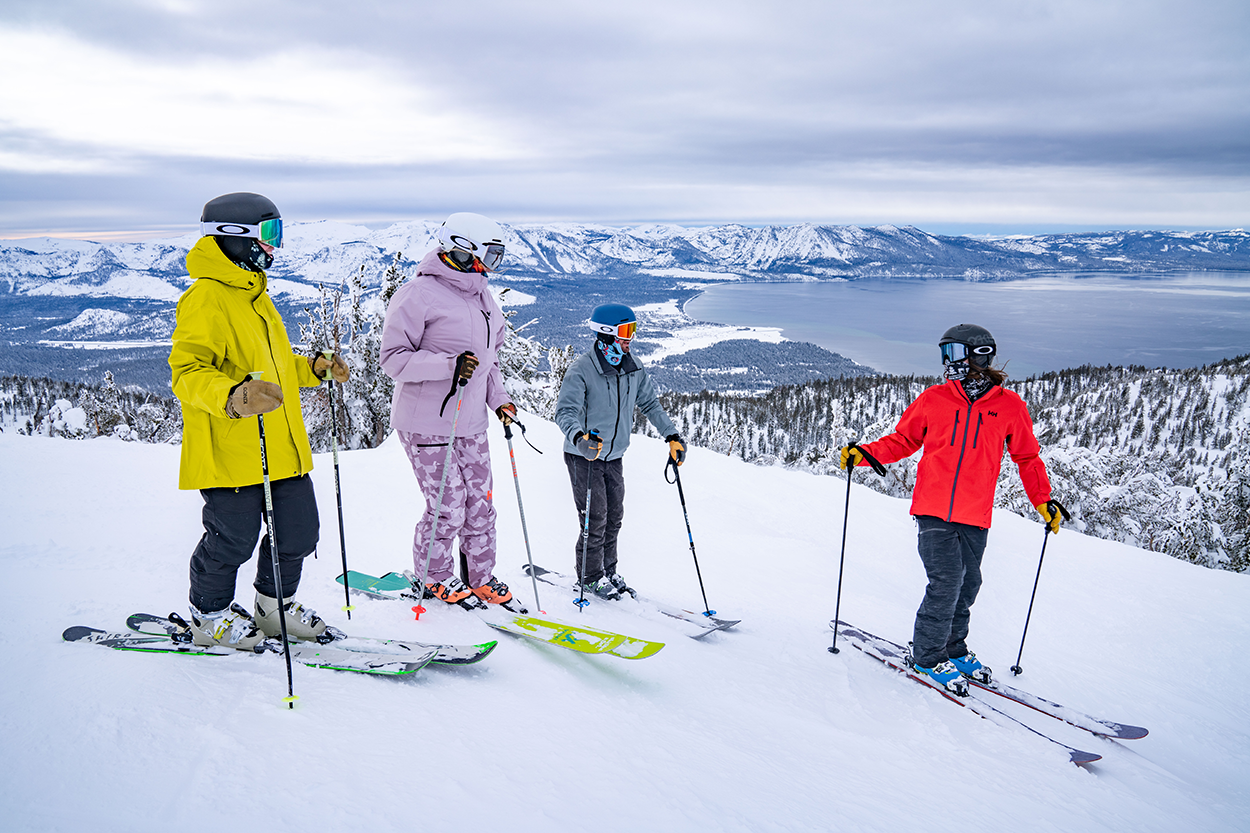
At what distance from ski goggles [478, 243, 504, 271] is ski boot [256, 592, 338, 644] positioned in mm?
2293

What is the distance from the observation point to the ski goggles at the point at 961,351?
3.83 metres

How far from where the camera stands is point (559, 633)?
12.5 ft

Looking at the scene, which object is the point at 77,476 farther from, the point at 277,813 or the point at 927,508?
the point at 927,508

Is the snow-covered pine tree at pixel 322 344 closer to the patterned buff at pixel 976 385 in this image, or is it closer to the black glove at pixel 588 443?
the black glove at pixel 588 443

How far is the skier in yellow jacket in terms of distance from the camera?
8.74ft

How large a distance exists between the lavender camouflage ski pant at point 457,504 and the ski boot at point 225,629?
1.15 metres

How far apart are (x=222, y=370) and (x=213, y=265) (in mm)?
481

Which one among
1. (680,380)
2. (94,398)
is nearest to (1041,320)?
(680,380)

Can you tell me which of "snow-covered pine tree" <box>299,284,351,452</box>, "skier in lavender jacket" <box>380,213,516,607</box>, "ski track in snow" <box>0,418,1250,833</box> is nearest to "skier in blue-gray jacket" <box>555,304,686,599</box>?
"skier in lavender jacket" <box>380,213,516,607</box>

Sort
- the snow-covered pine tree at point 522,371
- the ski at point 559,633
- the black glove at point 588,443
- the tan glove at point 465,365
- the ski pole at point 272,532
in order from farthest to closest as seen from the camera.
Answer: the snow-covered pine tree at point 522,371 < the black glove at point 588,443 < the tan glove at point 465,365 < the ski at point 559,633 < the ski pole at point 272,532

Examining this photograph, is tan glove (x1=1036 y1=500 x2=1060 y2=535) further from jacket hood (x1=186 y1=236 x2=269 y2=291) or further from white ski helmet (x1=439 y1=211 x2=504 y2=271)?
jacket hood (x1=186 y1=236 x2=269 y2=291)

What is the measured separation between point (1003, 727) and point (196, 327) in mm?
4810

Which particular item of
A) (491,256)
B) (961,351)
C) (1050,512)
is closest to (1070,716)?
(1050,512)

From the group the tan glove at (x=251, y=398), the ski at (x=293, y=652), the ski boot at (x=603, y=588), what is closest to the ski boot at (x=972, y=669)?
the ski boot at (x=603, y=588)
